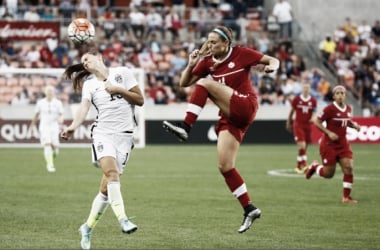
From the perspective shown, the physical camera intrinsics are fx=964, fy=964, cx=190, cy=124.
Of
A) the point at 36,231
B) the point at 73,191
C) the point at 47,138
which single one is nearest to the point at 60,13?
the point at 47,138

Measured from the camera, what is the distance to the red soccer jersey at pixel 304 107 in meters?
26.3

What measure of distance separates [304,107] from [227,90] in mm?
14658

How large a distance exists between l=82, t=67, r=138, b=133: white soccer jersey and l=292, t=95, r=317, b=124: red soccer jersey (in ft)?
50.9

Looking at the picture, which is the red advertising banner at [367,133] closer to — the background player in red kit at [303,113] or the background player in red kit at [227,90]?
the background player in red kit at [303,113]

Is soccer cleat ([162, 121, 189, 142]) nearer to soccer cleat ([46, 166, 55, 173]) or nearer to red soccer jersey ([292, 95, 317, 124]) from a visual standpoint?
soccer cleat ([46, 166, 55, 173])

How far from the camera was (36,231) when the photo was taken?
12953mm

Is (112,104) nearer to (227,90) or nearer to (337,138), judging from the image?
(227,90)

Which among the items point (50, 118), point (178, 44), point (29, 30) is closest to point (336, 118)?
point (50, 118)

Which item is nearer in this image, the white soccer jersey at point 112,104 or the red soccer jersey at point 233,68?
the white soccer jersey at point 112,104

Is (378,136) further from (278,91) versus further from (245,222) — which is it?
(245,222)

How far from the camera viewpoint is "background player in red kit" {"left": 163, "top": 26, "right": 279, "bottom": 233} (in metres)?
11.9

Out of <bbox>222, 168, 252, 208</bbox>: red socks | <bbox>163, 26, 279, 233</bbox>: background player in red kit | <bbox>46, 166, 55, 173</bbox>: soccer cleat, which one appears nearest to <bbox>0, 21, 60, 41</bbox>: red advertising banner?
<bbox>46, 166, 55, 173</bbox>: soccer cleat

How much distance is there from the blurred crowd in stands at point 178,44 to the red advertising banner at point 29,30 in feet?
1.11

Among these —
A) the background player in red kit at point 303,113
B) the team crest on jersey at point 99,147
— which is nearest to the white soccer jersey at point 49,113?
the background player in red kit at point 303,113
